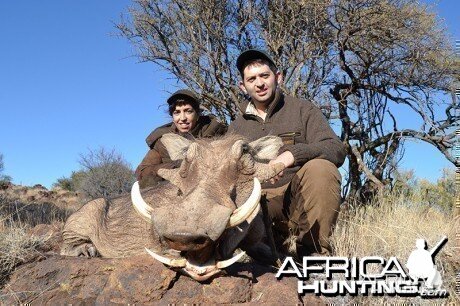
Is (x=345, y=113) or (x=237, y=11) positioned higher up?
(x=237, y=11)

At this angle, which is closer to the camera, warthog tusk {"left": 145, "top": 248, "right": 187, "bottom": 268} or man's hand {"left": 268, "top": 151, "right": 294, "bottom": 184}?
warthog tusk {"left": 145, "top": 248, "right": 187, "bottom": 268}

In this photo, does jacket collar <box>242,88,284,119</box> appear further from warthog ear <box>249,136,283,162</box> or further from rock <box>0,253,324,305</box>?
rock <box>0,253,324,305</box>

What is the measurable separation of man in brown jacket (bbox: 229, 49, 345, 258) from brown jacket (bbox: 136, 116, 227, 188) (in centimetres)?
81

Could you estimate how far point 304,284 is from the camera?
11.3ft

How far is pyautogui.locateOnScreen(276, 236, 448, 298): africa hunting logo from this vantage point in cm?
349

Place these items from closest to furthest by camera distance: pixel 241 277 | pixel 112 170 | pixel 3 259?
1. pixel 241 277
2. pixel 3 259
3. pixel 112 170

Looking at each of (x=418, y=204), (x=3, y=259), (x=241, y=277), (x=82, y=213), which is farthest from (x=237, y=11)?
(x=241, y=277)

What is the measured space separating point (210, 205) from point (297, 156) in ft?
5.19

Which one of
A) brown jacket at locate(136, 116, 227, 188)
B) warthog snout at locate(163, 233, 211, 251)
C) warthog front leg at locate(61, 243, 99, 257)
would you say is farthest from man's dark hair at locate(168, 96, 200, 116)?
warthog snout at locate(163, 233, 211, 251)

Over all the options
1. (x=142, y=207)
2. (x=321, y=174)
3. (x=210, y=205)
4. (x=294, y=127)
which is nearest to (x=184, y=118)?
(x=294, y=127)

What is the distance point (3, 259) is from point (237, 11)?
6679mm

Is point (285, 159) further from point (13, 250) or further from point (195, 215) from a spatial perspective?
point (13, 250)

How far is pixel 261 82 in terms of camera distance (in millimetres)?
5195

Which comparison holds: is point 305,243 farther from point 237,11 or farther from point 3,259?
point 237,11
